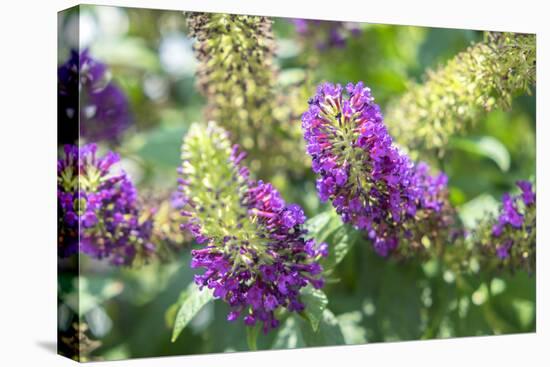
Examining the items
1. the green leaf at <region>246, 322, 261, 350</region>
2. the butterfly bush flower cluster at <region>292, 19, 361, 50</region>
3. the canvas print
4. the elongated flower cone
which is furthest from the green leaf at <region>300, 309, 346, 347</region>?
the butterfly bush flower cluster at <region>292, 19, 361, 50</region>

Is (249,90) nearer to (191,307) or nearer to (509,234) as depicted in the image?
(191,307)

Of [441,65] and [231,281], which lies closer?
Answer: [231,281]

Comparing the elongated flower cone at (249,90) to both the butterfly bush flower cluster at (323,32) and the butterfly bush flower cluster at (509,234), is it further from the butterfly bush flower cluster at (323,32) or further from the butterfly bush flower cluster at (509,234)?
the butterfly bush flower cluster at (509,234)

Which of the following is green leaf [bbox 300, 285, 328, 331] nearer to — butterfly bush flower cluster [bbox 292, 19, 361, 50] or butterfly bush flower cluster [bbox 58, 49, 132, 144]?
butterfly bush flower cluster [bbox 58, 49, 132, 144]

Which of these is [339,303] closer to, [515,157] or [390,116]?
[390,116]

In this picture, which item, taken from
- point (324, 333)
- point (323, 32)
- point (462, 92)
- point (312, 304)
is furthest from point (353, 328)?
point (323, 32)

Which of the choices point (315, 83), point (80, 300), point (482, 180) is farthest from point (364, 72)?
point (80, 300)

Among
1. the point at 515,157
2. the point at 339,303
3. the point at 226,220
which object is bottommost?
the point at 339,303
